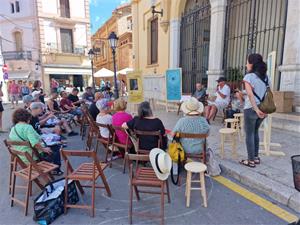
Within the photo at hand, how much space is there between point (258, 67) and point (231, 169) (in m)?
1.53

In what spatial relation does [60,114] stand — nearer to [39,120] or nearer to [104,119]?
[39,120]

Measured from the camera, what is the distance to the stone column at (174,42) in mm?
9156

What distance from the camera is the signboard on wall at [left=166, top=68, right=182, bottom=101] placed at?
7703 mm

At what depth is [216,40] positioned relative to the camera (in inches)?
273

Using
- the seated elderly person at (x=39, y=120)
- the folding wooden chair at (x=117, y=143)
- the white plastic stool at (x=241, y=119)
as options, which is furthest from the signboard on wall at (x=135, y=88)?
the folding wooden chair at (x=117, y=143)

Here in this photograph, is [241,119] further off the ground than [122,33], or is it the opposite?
[122,33]

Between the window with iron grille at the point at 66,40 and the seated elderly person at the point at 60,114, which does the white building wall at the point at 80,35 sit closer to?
the window with iron grille at the point at 66,40

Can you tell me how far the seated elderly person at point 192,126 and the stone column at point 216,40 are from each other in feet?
14.2

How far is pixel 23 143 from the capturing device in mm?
2680

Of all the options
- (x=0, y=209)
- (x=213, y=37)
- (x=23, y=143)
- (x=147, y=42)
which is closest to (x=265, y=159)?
(x=23, y=143)

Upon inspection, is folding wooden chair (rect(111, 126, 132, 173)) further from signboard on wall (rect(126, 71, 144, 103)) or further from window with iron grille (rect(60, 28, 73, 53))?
window with iron grille (rect(60, 28, 73, 53))

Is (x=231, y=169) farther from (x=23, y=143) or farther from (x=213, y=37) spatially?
(x=213, y=37)

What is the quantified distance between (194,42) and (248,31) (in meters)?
2.46

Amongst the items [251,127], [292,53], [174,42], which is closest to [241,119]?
[292,53]
